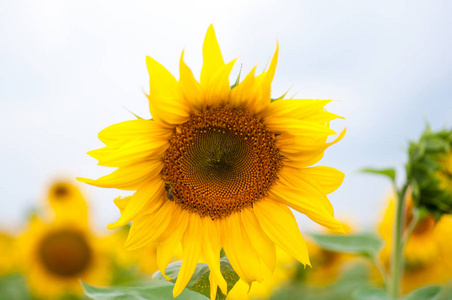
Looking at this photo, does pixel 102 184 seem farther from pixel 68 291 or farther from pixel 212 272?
pixel 68 291

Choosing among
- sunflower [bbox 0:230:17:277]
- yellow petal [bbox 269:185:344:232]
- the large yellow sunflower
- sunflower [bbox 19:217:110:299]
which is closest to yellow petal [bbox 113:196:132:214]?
the large yellow sunflower

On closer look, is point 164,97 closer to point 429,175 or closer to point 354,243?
point 429,175

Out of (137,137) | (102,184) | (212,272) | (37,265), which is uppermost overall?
(137,137)

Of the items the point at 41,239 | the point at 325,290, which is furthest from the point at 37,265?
the point at 325,290

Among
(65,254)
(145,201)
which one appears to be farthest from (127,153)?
(65,254)

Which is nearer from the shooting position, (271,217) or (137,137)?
(137,137)

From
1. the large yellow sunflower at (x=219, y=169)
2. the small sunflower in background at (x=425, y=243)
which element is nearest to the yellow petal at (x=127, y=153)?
the large yellow sunflower at (x=219, y=169)
